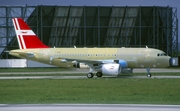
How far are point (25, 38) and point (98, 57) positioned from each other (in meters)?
8.15

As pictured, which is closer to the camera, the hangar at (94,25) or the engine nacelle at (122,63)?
the engine nacelle at (122,63)

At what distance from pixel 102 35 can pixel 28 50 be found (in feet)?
78.8

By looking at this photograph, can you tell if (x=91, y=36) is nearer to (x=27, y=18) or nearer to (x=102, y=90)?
(x=27, y=18)

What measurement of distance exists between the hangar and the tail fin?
18.1 m

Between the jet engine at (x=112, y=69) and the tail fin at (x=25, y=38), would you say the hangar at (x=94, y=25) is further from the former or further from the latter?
the jet engine at (x=112, y=69)

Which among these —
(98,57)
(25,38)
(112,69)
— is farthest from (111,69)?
(25,38)

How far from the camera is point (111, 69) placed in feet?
145

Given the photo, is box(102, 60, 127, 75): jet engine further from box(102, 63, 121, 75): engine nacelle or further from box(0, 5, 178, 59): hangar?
box(0, 5, 178, 59): hangar

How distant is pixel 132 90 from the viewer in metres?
30.5

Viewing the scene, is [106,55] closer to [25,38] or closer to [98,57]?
[98,57]

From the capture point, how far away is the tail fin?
170 feet

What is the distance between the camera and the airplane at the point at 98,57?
46406mm

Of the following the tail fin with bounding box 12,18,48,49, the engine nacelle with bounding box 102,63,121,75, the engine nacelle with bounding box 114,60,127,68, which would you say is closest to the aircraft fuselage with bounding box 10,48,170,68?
the engine nacelle with bounding box 114,60,127,68

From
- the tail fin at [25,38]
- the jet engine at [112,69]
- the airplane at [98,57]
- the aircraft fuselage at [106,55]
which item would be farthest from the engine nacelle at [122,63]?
the tail fin at [25,38]
